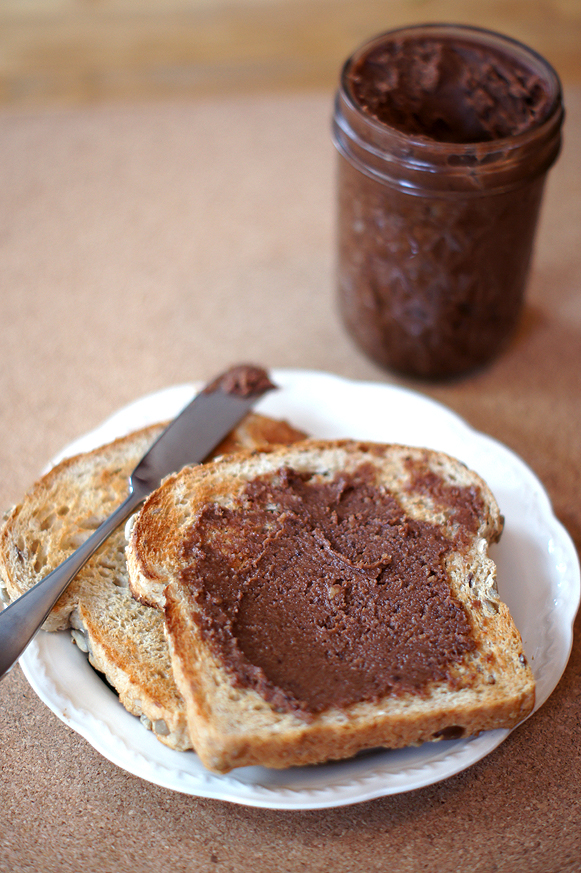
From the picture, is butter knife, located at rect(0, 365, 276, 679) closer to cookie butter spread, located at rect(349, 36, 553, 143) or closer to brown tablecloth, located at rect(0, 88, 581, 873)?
brown tablecloth, located at rect(0, 88, 581, 873)

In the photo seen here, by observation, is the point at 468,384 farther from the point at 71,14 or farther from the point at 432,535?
the point at 71,14

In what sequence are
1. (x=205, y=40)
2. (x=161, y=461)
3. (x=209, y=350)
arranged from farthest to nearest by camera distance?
1. (x=205, y=40)
2. (x=209, y=350)
3. (x=161, y=461)

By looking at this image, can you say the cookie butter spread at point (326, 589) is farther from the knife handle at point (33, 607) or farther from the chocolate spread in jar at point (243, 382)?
the chocolate spread in jar at point (243, 382)

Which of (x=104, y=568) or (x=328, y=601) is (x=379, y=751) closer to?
(x=328, y=601)

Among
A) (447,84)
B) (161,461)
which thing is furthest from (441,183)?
(161,461)

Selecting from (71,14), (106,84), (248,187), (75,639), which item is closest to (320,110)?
(248,187)

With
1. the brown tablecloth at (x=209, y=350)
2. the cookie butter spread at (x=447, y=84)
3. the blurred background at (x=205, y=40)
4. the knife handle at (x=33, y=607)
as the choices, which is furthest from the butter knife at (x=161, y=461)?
the blurred background at (x=205, y=40)
